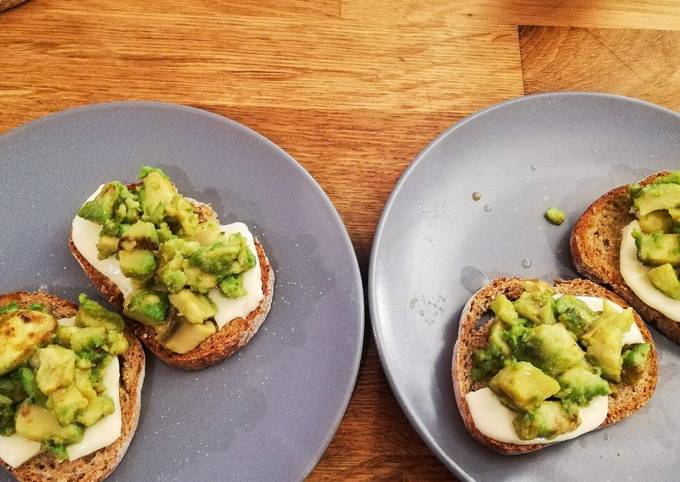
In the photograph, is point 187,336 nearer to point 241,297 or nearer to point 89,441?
point 241,297

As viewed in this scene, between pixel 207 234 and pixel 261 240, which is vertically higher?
pixel 207 234

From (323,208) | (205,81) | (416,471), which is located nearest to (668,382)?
(416,471)

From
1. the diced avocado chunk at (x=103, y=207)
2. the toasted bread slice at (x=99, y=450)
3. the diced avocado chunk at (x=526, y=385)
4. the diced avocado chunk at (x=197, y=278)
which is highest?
the diced avocado chunk at (x=103, y=207)

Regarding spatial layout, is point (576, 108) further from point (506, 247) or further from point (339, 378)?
point (339, 378)

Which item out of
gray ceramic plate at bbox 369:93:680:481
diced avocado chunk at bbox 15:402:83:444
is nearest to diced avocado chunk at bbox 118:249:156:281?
diced avocado chunk at bbox 15:402:83:444

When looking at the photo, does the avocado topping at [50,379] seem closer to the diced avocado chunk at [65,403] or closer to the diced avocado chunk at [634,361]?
the diced avocado chunk at [65,403]

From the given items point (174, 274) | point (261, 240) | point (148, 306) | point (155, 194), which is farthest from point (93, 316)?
point (261, 240)

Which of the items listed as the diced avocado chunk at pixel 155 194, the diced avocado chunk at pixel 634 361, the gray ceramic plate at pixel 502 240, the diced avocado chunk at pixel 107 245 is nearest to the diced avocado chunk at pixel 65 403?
the diced avocado chunk at pixel 107 245
